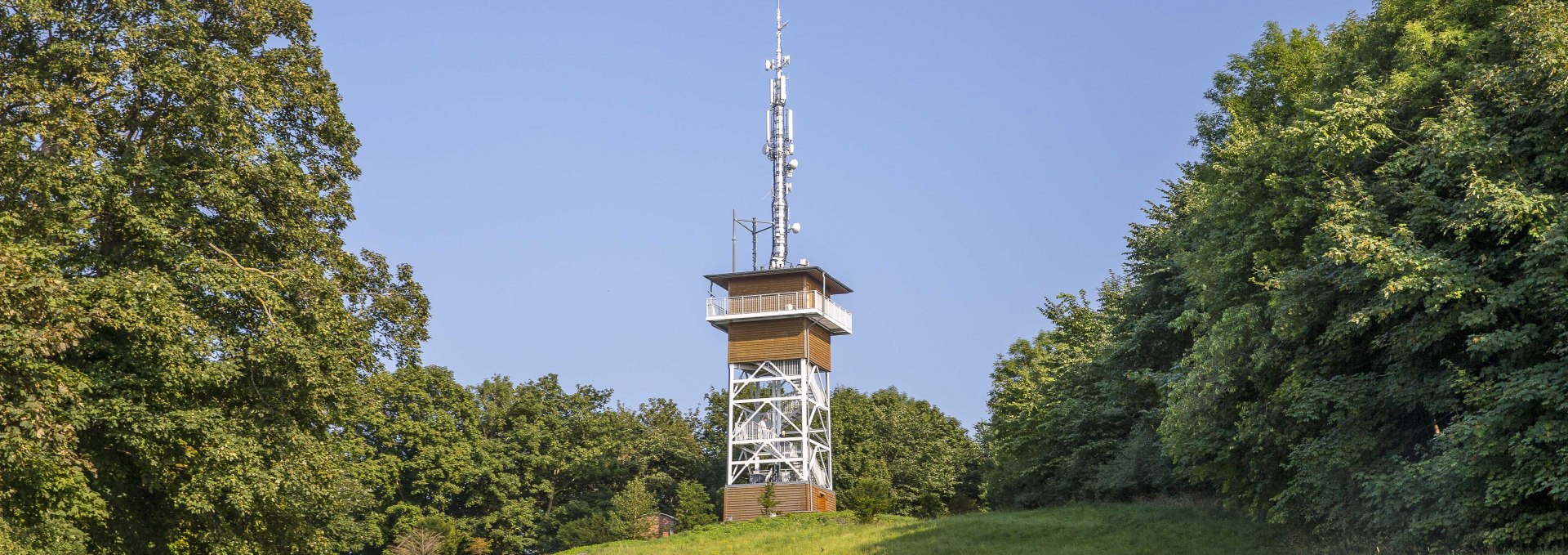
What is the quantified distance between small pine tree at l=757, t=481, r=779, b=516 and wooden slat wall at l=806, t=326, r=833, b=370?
5759mm

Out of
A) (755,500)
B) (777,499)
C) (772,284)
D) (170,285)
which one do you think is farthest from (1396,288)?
(772,284)

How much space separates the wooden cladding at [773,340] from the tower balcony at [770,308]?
1.09ft

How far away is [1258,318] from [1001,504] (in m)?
29.4

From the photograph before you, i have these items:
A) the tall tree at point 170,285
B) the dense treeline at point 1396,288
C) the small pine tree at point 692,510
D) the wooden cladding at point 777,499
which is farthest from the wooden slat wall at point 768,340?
the tall tree at point 170,285

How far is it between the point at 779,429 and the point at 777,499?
9.91ft

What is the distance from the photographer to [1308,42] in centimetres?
2952

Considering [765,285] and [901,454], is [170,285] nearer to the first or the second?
[765,285]

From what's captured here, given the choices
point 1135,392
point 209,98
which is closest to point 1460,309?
point 1135,392

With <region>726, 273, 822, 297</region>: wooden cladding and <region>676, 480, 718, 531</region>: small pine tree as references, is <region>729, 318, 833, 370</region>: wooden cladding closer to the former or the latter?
<region>726, 273, 822, 297</region>: wooden cladding

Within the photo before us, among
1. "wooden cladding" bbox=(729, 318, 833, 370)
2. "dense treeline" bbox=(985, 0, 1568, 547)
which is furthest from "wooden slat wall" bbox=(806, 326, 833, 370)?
"dense treeline" bbox=(985, 0, 1568, 547)

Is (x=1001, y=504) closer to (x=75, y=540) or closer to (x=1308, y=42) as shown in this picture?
(x=1308, y=42)

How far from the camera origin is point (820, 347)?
2051 inches

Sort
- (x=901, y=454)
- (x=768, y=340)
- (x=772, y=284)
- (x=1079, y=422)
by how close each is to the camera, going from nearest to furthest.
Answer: (x=1079, y=422) → (x=768, y=340) → (x=772, y=284) → (x=901, y=454)

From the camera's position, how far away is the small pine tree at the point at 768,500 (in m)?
46.7
